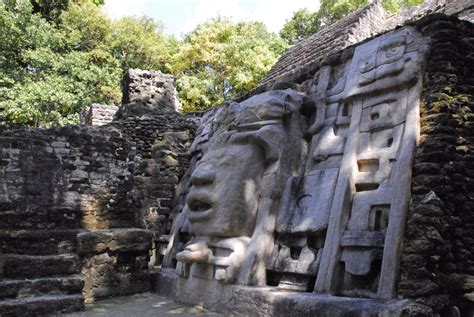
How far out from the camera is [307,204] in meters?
4.44

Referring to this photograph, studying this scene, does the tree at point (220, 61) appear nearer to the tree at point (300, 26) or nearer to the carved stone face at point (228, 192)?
the tree at point (300, 26)

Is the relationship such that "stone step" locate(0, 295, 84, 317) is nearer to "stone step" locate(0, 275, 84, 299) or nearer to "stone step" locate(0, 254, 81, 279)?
"stone step" locate(0, 275, 84, 299)

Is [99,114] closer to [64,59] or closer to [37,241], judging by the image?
[64,59]

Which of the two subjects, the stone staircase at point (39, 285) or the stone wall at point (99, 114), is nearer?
the stone staircase at point (39, 285)

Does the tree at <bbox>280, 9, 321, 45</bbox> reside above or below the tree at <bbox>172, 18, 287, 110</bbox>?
above

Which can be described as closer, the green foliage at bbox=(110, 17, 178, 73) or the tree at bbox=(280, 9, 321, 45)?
the green foliage at bbox=(110, 17, 178, 73)

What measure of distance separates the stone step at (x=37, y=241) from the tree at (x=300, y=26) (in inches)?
774

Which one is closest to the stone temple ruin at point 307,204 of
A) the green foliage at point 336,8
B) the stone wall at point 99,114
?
the stone wall at point 99,114

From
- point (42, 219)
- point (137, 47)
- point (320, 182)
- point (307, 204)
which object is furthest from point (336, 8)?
point (307, 204)

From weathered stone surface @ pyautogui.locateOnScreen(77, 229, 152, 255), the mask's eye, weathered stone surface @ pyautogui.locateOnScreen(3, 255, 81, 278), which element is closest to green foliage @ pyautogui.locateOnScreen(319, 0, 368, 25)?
the mask's eye

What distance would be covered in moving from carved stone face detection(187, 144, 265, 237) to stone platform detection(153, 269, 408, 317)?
23.9 inches

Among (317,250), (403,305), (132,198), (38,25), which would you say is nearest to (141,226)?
(132,198)

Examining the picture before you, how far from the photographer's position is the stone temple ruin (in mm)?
3432

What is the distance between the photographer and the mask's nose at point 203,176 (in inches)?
199
